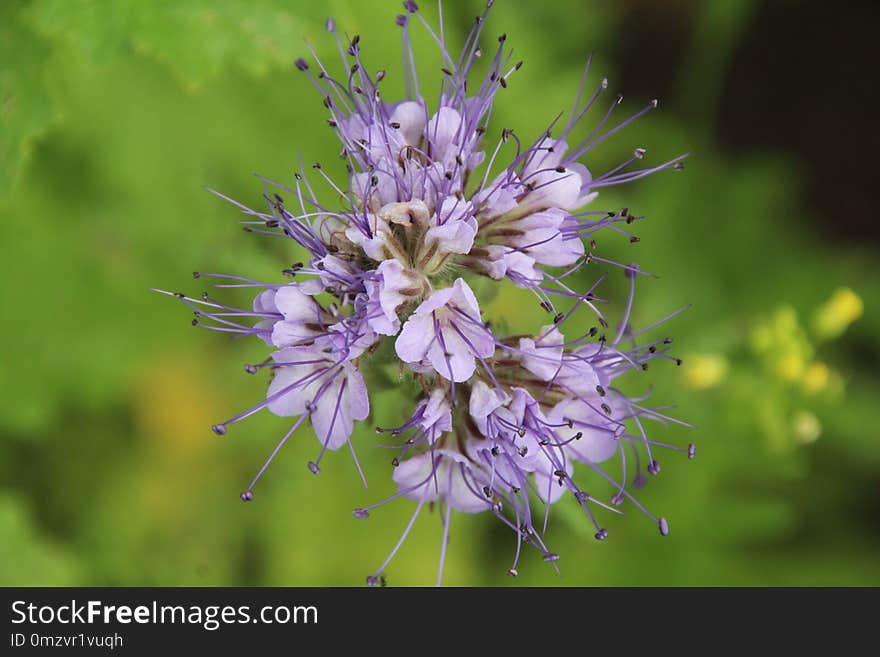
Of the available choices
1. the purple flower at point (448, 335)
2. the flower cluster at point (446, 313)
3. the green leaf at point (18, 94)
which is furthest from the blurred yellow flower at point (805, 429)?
the green leaf at point (18, 94)

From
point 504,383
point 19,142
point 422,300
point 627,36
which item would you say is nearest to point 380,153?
point 422,300

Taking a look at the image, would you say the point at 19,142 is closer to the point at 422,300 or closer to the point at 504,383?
the point at 422,300

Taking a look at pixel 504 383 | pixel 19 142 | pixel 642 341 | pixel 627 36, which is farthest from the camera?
pixel 627 36

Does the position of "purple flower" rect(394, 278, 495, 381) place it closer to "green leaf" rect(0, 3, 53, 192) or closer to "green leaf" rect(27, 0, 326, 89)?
"green leaf" rect(27, 0, 326, 89)

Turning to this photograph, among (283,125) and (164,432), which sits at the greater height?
(283,125)

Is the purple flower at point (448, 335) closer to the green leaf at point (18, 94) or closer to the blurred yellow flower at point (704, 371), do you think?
the blurred yellow flower at point (704, 371)

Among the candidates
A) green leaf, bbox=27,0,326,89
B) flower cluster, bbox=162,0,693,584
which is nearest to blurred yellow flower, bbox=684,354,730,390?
flower cluster, bbox=162,0,693,584
